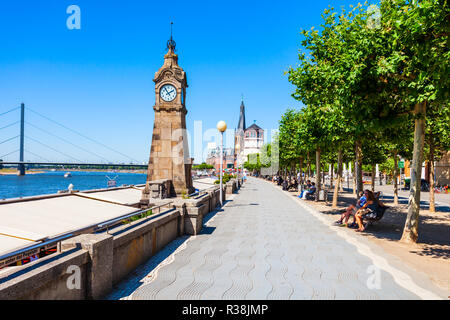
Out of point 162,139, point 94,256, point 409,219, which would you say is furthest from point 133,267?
point 162,139

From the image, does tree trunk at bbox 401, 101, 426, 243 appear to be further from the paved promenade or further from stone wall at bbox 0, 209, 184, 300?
stone wall at bbox 0, 209, 184, 300

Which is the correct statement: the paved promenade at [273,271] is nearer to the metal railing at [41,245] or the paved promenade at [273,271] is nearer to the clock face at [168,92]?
the metal railing at [41,245]

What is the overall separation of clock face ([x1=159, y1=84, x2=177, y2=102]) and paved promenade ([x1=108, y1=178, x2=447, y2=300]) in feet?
31.8

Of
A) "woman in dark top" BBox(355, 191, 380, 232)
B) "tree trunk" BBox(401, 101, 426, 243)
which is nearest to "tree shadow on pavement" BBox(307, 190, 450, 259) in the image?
"tree trunk" BBox(401, 101, 426, 243)

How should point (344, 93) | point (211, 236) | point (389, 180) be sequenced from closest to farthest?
point (344, 93)
point (211, 236)
point (389, 180)

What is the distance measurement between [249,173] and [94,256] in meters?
148

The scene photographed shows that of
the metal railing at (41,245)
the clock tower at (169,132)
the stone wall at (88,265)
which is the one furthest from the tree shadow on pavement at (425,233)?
the clock tower at (169,132)

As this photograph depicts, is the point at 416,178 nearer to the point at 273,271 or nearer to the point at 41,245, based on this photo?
the point at 273,271

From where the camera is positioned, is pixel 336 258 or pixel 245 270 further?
pixel 336 258

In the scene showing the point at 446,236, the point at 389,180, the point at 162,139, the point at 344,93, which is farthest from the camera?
the point at 389,180

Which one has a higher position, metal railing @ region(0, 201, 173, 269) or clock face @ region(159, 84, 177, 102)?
clock face @ region(159, 84, 177, 102)

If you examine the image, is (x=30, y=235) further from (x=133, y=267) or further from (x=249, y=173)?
(x=249, y=173)

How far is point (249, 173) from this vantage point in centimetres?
15125

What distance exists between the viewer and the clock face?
16938 millimetres
